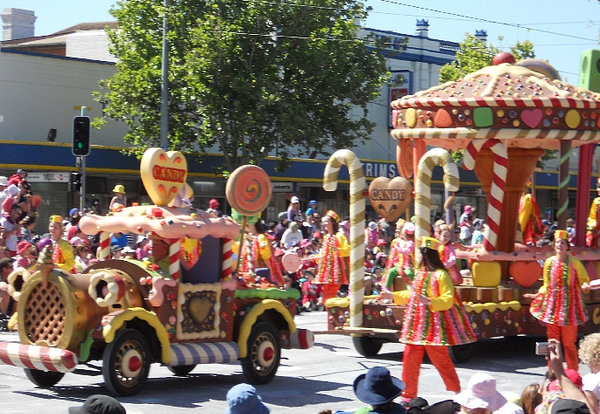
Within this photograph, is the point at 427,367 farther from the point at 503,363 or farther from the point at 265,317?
the point at 265,317

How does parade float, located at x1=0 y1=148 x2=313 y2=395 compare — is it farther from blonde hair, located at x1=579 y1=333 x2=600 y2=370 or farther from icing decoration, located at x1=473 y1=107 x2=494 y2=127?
blonde hair, located at x1=579 y1=333 x2=600 y2=370

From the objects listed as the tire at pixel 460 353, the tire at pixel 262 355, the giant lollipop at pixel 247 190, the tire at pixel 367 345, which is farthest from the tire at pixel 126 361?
the tire at pixel 460 353

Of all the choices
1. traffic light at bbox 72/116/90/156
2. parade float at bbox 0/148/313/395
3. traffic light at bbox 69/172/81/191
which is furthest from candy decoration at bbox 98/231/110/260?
traffic light at bbox 69/172/81/191

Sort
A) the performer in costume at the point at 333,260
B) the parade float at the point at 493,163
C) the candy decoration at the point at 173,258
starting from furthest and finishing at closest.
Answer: the performer in costume at the point at 333,260 → the parade float at the point at 493,163 → the candy decoration at the point at 173,258

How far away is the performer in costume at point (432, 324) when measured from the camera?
10742 mm

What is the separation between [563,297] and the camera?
43.9 ft

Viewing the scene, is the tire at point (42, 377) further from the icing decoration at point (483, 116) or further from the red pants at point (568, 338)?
the icing decoration at point (483, 116)

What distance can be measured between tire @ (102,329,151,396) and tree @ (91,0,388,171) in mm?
20170

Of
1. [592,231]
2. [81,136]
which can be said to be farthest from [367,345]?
[81,136]

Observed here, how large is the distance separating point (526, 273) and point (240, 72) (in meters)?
17.4

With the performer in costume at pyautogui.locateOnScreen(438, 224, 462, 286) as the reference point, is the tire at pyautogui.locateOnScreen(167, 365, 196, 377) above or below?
below

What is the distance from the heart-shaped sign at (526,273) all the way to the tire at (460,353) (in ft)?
4.83

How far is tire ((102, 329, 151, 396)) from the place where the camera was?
11.0 meters

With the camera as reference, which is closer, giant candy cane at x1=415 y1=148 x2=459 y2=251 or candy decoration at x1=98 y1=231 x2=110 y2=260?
candy decoration at x1=98 y1=231 x2=110 y2=260
